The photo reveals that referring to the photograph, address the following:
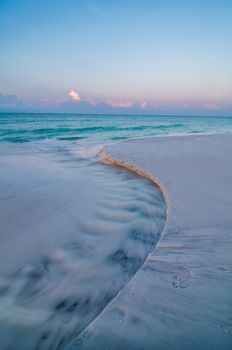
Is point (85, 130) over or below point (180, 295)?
below

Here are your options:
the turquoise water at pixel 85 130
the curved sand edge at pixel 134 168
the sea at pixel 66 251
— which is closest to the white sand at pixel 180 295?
the sea at pixel 66 251

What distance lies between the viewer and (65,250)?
2535 mm

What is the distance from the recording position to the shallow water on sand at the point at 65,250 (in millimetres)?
1624

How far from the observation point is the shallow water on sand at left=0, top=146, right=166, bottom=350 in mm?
1624

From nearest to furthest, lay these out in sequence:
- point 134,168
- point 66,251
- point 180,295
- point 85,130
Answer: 1. point 180,295
2. point 66,251
3. point 134,168
4. point 85,130

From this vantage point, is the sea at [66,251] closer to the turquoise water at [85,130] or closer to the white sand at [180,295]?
the white sand at [180,295]

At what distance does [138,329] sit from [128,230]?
155cm

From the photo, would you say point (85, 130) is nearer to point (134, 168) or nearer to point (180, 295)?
point (134, 168)

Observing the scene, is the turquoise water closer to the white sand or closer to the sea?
the sea

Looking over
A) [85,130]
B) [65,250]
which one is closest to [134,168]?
[65,250]

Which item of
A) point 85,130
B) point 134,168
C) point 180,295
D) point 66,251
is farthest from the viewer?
Answer: point 85,130

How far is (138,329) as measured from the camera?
1419mm

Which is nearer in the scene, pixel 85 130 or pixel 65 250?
pixel 65 250

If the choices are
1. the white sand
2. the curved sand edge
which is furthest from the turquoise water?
the white sand
